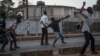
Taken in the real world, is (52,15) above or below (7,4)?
below

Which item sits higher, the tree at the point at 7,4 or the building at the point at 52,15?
the tree at the point at 7,4

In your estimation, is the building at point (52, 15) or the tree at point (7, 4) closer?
the building at point (52, 15)

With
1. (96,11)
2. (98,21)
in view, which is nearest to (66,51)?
(98,21)

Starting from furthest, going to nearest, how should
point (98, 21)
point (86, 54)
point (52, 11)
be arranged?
1. point (52, 11)
2. point (98, 21)
3. point (86, 54)

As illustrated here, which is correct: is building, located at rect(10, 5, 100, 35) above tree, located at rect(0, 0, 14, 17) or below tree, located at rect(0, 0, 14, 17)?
below

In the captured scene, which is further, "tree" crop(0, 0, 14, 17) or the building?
"tree" crop(0, 0, 14, 17)

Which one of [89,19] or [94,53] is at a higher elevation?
[89,19]

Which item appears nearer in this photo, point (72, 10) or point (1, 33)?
point (1, 33)

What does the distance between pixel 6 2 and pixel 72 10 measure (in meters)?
11.9

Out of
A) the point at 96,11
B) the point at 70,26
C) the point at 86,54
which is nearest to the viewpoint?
the point at 86,54

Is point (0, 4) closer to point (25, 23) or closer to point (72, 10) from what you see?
point (72, 10)

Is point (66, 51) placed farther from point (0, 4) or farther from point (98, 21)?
point (0, 4)

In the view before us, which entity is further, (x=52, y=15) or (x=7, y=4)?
(x=7, y=4)

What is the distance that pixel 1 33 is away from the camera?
11.2 meters
